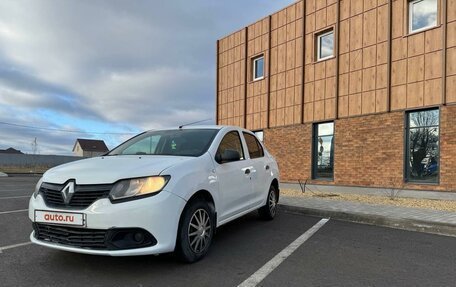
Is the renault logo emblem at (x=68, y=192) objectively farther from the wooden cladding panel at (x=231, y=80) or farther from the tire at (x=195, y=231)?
the wooden cladding panel at (x=231, y=80)

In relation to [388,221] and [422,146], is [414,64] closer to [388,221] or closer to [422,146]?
[422,146]

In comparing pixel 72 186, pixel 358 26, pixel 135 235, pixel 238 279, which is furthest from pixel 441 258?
pixel 358 26

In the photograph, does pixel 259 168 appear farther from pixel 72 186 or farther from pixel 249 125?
pixel 249 125

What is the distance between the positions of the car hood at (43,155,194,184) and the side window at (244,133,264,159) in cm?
215

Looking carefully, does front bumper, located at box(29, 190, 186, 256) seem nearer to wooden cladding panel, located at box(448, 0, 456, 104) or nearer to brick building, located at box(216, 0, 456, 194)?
brick building, located at box(216, 0, 456, 194)

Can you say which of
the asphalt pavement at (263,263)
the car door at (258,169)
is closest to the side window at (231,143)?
the car door at (258,169)

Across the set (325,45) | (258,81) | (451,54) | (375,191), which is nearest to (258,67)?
(258,81)

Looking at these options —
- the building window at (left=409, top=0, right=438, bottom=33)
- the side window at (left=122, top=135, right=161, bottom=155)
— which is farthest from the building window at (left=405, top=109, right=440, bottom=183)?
Result: the side window at (left=122, top=135, right=161, bottom=155)

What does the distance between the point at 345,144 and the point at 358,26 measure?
413cm

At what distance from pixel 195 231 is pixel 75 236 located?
4.40 ft

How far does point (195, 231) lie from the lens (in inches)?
194

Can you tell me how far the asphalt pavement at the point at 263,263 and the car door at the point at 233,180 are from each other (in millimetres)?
533

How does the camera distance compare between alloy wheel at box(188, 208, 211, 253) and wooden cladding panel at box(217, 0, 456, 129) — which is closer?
alloy wheel at box(188, 208, 211, 253)

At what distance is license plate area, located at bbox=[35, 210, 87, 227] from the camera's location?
4.29 m
